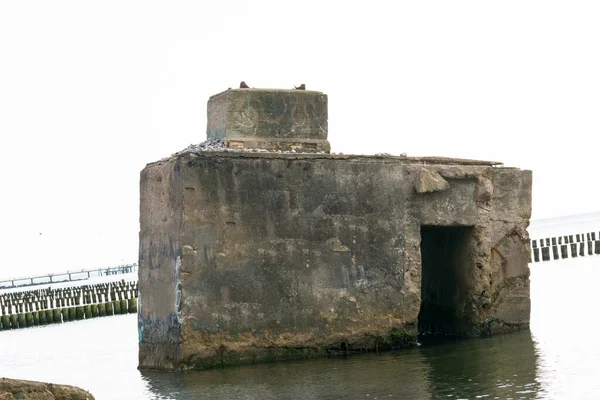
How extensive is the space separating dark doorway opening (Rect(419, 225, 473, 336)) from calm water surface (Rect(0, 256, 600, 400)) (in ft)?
2.46

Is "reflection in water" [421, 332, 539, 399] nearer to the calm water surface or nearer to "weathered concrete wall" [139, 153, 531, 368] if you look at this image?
the calm water surface

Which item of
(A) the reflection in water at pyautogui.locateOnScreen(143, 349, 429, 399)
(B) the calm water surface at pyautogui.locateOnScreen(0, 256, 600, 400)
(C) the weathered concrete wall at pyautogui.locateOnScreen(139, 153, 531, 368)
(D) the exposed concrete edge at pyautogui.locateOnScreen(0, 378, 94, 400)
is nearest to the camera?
(D) the exposed concrete edge at pyautogui.locateOnScreen(0, 378, 94, 400)

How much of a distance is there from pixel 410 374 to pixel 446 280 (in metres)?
3.73

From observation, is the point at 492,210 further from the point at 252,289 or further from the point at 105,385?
the point at 105,385

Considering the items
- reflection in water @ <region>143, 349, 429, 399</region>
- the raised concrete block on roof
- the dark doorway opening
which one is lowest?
reflection in water @ <region>143, 349, 429, 399</region>

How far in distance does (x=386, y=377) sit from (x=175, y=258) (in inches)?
119

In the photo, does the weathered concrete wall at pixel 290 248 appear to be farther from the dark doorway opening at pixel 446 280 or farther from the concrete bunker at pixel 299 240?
the dark doorway opening at pixel 446 280

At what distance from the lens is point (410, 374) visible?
11.5 metres

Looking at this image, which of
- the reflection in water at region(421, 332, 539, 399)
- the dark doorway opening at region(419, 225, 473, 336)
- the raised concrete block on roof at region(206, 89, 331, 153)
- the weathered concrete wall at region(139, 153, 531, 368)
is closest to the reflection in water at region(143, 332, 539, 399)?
the reflection in water at region(421, 332, 539, 399)

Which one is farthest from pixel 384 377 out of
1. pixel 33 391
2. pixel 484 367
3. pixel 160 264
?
pixel 33 391

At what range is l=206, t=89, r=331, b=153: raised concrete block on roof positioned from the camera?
537 inches

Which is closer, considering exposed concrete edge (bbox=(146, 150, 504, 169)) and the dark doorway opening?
exposed concrete edge (bbox=(146, 150, 504, 169))

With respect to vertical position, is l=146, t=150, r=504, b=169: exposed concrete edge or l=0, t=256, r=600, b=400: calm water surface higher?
l=146, t=150, r=504, b=169: exposed concrete edge

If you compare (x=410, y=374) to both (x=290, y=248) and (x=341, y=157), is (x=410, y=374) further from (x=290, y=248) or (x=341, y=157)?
(x=341, y=157)
